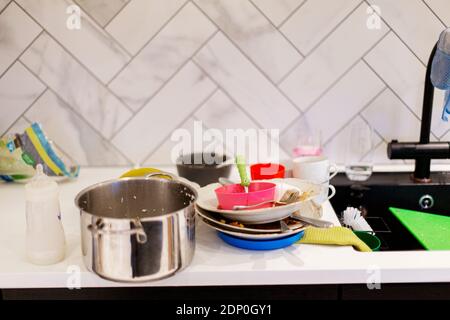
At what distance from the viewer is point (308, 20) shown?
156 centimetres

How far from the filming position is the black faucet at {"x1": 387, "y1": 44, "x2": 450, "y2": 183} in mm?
1463

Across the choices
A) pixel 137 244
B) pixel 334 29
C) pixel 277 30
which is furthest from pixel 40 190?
pixel 334 29

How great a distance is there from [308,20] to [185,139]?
1.73ft

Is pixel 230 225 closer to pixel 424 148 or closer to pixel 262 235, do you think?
pixel 262 235

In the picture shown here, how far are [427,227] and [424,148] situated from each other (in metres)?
0.27

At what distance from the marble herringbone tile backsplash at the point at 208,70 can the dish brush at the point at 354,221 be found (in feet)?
1.09

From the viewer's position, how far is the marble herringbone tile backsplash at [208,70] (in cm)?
156

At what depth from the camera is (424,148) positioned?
1.49m

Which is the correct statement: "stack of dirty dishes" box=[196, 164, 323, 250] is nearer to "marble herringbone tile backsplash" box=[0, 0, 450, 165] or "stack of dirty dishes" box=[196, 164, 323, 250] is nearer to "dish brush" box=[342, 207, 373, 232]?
"dish brush" box=[342, 207, 373, 232]

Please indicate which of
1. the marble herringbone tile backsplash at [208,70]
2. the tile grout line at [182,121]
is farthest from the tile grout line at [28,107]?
the tile grout line at [182,121]

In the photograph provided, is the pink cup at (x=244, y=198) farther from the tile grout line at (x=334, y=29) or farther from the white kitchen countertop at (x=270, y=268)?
the tile grout line at (x=334, y=29)

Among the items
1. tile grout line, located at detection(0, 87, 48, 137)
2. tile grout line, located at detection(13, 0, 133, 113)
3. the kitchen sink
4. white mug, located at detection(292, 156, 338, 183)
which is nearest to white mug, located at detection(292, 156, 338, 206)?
white mug, located at detection(292, 156, 338, 183)
